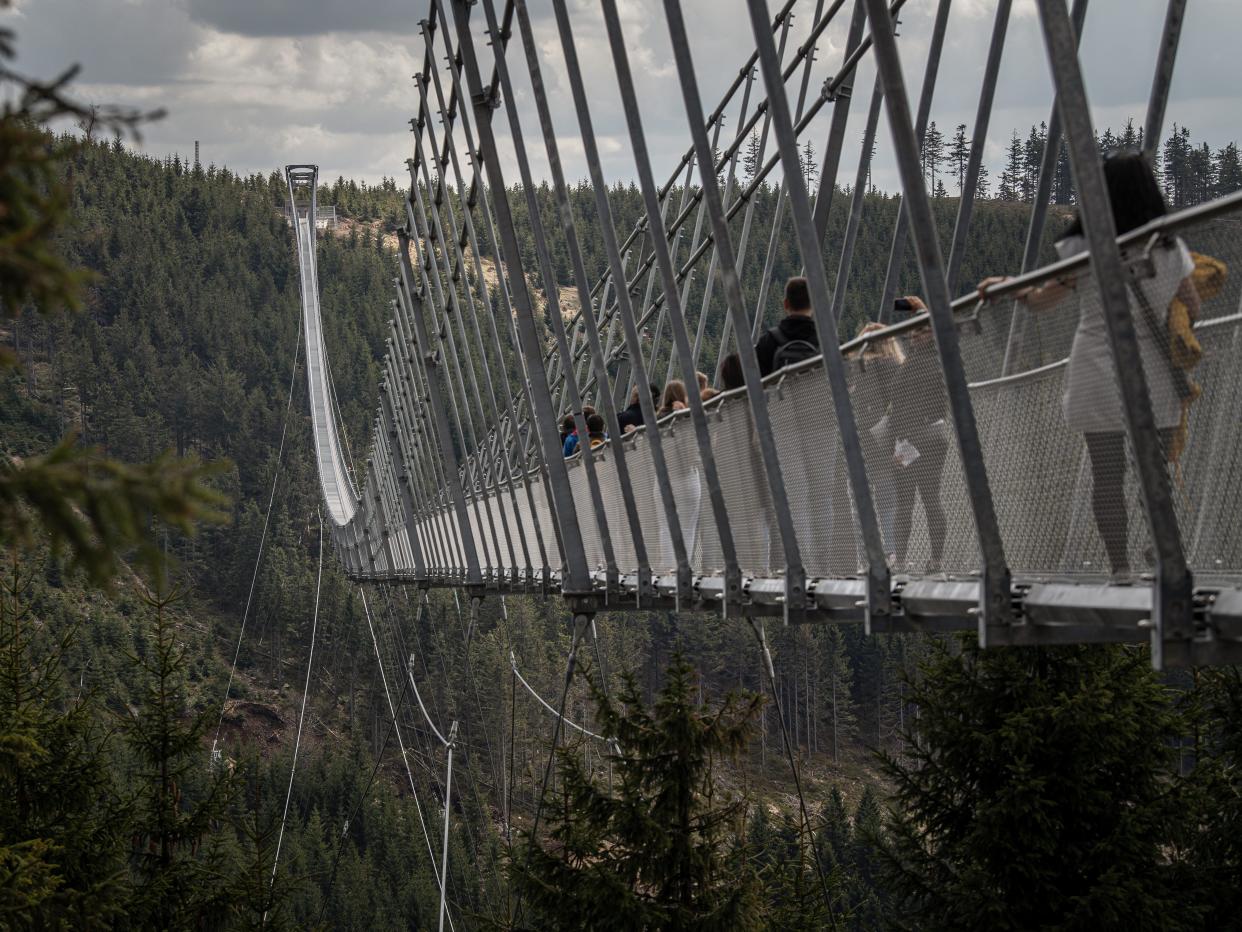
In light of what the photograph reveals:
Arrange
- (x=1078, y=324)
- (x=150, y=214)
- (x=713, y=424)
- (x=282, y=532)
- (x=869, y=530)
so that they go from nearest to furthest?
(x=1078, y=324), (x=869, y=530), (x=713, y=424), (x=282, y=532), (x=150, y=214)

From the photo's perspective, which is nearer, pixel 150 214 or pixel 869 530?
pixel 869 530

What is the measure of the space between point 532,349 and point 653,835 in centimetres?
484

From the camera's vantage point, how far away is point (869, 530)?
572 centimetres

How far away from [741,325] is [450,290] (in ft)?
38.3

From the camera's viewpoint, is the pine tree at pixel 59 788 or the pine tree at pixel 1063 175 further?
the pine tree at pixel 59 788

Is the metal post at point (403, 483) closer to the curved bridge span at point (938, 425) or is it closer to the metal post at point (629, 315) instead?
the curved bridge span at point (938, 425)

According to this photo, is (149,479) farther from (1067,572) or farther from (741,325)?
(741,325)

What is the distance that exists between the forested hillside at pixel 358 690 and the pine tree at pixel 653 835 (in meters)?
0.11

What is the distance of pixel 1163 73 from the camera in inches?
248

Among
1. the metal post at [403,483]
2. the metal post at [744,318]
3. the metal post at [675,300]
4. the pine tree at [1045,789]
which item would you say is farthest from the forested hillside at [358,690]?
the metal post at [675,300]

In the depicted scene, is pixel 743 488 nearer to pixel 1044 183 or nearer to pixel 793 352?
pixel 793 352

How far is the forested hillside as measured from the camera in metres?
13.6

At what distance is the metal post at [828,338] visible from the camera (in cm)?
570

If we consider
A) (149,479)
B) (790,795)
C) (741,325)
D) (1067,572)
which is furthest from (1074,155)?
(790,795)
